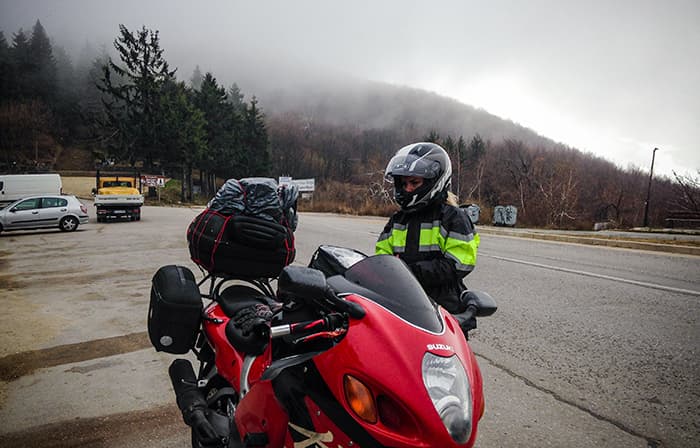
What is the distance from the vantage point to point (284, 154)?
327 feet

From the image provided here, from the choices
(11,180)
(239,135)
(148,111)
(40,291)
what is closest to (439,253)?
(40,291)

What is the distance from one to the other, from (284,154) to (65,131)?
46.2 metres

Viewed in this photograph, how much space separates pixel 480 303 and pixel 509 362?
7.83ft

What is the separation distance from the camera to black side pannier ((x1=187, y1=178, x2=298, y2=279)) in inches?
120

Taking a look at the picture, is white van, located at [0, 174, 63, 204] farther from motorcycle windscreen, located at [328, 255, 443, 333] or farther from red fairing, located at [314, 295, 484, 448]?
red fairing, located at [314, 295, 484, 448]

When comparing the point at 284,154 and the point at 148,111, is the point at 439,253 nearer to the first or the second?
the point at 148,111

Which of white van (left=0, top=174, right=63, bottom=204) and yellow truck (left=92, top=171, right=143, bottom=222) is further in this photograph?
white van (left=0, top=174, right=63, bottom=204)

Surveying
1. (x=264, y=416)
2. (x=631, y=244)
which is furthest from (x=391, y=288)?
(x=631, y=244)

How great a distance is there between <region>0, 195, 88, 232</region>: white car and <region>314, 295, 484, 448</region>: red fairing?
1927 centimetres

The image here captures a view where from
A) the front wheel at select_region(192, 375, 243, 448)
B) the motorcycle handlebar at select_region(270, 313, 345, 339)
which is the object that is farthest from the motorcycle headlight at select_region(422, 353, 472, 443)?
the front wheel at select_region(192, 375, 243, 448)

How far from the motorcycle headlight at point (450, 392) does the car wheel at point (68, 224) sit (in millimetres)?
19499

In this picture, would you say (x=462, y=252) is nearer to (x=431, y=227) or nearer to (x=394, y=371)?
(x=431, y=227)

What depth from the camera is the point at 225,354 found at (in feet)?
8.07

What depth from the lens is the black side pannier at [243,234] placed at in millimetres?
3051
